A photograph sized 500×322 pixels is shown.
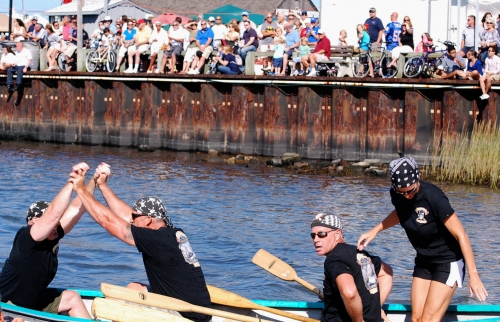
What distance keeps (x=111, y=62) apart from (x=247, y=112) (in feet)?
17.0

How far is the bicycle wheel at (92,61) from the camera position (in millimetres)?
29109

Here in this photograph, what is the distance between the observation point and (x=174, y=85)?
27391mm

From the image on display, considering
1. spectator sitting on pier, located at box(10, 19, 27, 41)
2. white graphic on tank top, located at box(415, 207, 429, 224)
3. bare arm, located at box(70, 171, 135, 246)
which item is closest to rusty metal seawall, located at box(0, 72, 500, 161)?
spectator sitting on pier, located at box(10, 19, 27, 41)

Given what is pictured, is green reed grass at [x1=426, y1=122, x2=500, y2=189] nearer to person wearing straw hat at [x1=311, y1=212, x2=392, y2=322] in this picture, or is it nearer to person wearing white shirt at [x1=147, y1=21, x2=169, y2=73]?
person wearing white shirt at [x1=147, y1=21, x2=169, y2=73]

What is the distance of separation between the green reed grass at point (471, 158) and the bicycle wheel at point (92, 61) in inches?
476

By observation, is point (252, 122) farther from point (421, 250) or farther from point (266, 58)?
point (421, 250)

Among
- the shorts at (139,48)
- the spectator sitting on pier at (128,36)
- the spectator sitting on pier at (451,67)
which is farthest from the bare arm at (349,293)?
the spectator sitting on pier at (128,36)

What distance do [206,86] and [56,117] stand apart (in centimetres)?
632

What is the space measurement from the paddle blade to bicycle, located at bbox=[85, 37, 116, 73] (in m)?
19.6

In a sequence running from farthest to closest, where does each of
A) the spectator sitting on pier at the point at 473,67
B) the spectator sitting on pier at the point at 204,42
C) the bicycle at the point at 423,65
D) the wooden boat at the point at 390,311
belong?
A: the spectator sitting on pier at the point at 204,42
the bicycle at the point at 423,65
the spectator sitting on pier at the point at 473,67
the wooden boat at the point at 390,311

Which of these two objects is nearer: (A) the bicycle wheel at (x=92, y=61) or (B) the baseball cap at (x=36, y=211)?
(B) the baseball cap at (x=36, y=211)

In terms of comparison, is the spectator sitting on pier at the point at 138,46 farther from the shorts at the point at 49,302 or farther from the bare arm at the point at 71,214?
the shorts at the point at 49,302

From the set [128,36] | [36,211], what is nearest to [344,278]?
[36,211]

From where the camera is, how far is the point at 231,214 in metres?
18.5
